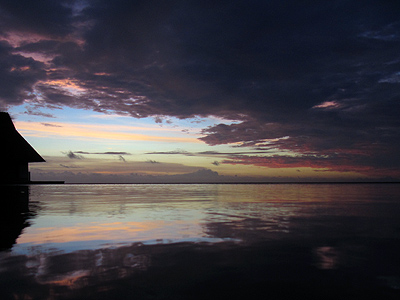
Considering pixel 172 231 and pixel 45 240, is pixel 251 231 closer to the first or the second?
pixel 172 231

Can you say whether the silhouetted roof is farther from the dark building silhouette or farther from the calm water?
the calm water

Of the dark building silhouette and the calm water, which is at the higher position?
the dark building silhouette

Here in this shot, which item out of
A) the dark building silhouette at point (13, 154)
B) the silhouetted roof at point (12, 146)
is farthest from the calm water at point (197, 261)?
the dark building silhouette at point (13, 154)

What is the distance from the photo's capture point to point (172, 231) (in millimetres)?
9258

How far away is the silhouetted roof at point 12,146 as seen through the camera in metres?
38.0

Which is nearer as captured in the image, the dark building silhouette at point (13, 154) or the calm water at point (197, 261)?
the calm water at point (197, 261)

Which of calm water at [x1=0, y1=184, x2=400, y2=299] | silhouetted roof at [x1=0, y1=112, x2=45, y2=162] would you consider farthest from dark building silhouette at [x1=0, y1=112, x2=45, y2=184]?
calm water at [x1=0, y1=184, x2=400, y2=299]

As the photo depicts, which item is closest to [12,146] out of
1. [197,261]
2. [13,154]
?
[13,154]

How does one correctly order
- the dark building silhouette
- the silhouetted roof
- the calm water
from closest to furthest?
the calm water < the dark building silhouette < the silhouetted roof

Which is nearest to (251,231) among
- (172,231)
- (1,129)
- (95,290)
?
(172,231)

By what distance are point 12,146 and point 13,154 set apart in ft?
5.76

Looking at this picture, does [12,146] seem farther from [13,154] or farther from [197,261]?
[197,261]

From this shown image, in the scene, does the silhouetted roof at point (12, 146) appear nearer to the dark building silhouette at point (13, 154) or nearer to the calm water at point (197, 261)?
the dark building silhouette at point (13, 154)

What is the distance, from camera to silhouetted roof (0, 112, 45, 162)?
125 ft
